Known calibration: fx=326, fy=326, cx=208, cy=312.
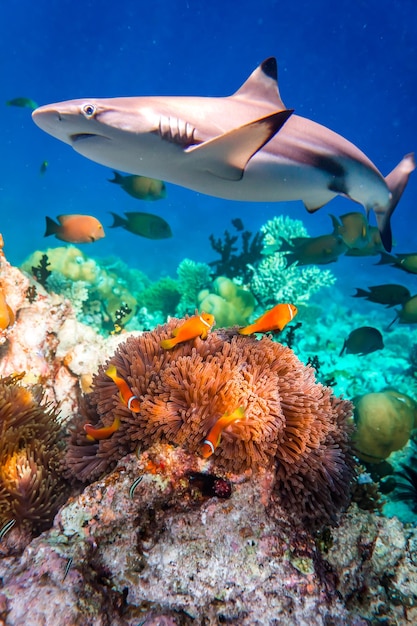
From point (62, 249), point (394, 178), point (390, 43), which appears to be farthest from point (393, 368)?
point (390, 43)

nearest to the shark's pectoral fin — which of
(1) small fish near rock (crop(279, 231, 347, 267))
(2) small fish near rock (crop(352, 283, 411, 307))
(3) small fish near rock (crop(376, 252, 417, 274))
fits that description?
(1) small fish near rock (crop(279, 231, 347, 267))

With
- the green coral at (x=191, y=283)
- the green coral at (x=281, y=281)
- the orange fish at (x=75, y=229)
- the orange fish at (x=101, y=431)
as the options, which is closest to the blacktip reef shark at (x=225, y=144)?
the orange fish at (x=101, y=431)

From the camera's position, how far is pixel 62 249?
834 cm

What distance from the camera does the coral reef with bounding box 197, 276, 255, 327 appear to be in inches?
295

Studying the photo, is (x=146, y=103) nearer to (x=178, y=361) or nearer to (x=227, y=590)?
(x=178, y=361)

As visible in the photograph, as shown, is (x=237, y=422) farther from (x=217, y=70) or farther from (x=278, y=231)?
(x=217, y=70)

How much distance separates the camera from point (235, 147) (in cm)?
200

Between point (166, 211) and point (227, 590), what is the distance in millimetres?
73579

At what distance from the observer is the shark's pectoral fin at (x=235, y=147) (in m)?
1.84

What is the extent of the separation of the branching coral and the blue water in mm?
30701

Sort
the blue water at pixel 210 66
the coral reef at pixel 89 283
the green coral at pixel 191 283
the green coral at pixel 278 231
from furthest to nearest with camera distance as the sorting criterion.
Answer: the blue water at pixel 210 66 < the green coral at pixel 278 231 < the green coral at pixel 191 283 < the coral reef at pixel 89 283

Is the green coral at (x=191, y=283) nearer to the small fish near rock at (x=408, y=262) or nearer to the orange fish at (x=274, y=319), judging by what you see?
the small fish near rock at (x=408, y=262)

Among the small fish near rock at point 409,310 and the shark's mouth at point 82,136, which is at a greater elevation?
the shark's mouth at point 82,136

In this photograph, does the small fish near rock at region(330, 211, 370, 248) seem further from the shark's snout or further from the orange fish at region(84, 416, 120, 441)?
the orange fish at region(84, 416, 120, 441)
